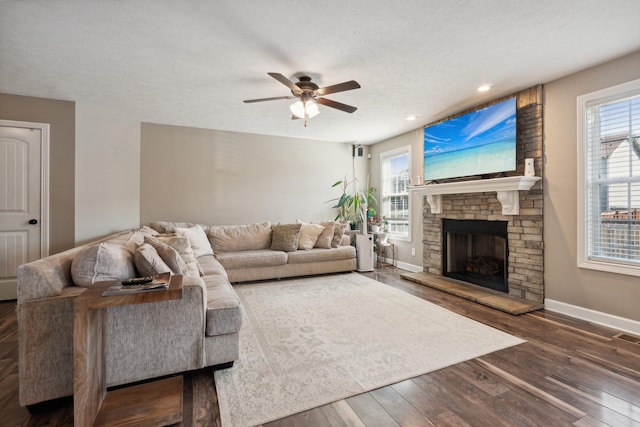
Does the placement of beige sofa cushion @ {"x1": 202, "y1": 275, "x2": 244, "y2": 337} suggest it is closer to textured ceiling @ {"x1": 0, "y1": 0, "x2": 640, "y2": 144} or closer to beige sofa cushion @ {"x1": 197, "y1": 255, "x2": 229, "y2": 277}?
beige sofa cushion @ {"x1": 197, "y1": 255, "x2": 229, "y2": 277}

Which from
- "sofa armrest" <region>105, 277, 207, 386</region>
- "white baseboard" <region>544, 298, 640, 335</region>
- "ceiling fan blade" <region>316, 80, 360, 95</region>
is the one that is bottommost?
"white baseboard" <region>544, 298, 640, 335</region>

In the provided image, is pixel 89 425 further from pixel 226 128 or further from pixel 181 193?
pixel 226 128

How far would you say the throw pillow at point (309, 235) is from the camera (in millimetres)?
4809

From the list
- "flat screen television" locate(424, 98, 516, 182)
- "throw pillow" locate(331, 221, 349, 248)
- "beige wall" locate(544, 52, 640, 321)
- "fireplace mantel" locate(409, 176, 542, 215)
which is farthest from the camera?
"throw pillow" locate(331, 221, 349, 248)

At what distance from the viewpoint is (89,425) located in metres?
1.41

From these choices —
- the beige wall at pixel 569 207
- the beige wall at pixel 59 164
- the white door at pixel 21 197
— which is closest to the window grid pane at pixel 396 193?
the beige wall at pixel 569 207

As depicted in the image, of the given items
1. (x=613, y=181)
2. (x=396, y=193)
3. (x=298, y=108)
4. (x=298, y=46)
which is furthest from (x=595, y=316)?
(x=298, y=46)

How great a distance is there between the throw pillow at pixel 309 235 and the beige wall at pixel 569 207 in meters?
3.13

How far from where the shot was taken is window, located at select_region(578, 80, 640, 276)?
103 inches

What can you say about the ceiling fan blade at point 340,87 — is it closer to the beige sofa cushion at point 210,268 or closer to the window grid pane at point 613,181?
the beige sofa cushion at point 210,268

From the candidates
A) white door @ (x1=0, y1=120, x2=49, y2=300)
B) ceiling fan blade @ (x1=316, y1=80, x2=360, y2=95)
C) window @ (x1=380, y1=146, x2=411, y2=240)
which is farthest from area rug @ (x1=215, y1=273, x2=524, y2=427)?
white door @ (x1=0, y1=120, x2=49, y2=300)

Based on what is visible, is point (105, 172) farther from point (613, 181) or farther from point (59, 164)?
point (613, 181)

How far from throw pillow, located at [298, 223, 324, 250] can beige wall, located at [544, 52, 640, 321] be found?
123 inches

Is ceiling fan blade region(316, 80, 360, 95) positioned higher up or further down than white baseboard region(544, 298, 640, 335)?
higher up
